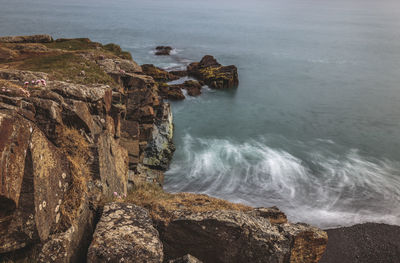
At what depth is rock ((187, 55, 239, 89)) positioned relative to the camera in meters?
56.3

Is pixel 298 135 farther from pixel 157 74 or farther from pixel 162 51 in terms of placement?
pixel 162 51

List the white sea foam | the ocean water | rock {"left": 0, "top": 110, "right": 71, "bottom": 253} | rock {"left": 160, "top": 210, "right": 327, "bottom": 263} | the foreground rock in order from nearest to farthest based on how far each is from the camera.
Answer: rock {"left": 0, "top": 110, "right": 71, "bottom": 253}
rock {"left": 160, "top": 210, "right": 327, "bottom": 263}
the foreground rock
the white sea foam
the ocean water

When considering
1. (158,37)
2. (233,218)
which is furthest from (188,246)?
(158,37)

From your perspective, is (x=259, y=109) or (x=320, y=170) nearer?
(x=320, y=170)

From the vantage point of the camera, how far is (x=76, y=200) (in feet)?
24.3

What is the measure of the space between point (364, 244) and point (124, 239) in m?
19.6

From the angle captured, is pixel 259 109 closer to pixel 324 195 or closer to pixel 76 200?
pixel 324 195

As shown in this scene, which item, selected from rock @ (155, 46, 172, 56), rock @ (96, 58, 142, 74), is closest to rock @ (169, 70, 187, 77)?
rock @ (155, 46, 172, 56)

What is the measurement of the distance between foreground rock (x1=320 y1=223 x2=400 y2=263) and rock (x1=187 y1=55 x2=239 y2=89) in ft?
129

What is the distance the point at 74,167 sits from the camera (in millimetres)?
8031

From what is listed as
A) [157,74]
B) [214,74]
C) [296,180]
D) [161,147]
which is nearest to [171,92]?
[157,74]

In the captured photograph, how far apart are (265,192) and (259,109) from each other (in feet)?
82.7

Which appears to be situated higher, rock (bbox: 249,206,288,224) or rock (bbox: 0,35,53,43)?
rock (bbox: 0,35,53,43)

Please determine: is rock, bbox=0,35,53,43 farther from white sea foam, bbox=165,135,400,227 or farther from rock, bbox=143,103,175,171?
white sea foam, bbox=165,135,400,227
